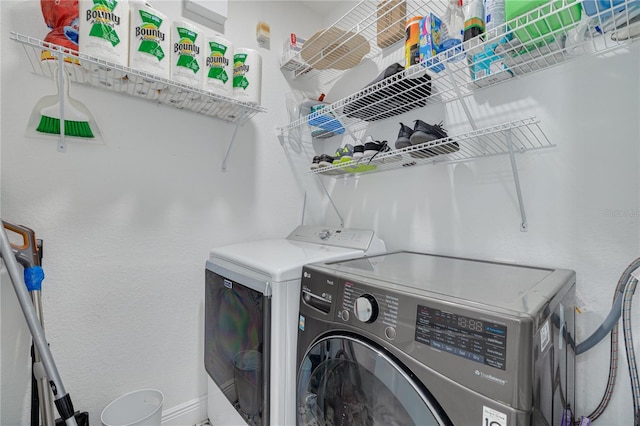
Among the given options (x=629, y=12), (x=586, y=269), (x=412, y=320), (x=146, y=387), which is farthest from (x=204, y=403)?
(x=629, y=12)

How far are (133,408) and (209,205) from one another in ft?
3.67

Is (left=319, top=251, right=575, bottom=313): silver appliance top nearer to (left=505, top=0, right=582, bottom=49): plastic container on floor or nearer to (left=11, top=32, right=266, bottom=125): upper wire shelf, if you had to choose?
(left=505, top=0, right=582, bottom=49): plastic container on floor

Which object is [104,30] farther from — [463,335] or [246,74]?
[463,335]

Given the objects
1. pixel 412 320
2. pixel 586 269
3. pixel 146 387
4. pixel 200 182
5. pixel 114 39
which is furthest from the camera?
pixel 200 182

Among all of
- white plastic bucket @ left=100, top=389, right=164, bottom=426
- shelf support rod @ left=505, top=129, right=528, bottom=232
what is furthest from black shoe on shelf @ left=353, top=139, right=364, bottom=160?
white plastic bucket @ left=100, top=389, right=164, bottom=426

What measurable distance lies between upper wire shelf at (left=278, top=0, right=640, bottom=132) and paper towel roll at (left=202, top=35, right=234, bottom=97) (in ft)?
1.63

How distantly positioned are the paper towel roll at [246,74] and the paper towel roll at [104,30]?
488mm

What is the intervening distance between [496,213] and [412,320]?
2.69 ft

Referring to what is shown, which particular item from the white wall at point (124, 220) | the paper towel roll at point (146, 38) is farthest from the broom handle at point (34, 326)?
the paper towel roll at point (146, 38)

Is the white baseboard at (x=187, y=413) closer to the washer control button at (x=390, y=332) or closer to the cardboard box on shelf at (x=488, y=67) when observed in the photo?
the washer control button at (x=390, y=332)

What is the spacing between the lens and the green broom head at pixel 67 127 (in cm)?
129

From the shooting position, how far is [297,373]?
114cm

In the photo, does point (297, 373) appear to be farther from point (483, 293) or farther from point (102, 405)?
point (102, 405)

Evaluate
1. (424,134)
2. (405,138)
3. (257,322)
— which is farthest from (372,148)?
(257,322)
